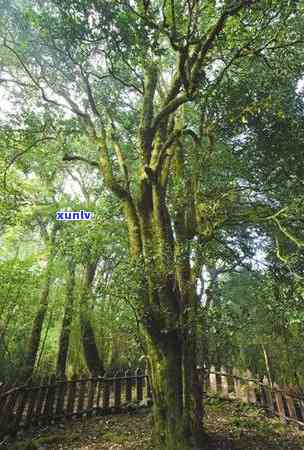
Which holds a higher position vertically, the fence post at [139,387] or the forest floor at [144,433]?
the fence post at [139,387]

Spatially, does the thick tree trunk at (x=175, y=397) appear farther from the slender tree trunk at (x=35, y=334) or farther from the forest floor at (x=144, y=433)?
the slender tree trunk at (x=35, y=334)

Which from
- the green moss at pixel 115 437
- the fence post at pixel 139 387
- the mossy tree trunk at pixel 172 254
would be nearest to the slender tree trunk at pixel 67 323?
the fence post at pixel 139 387

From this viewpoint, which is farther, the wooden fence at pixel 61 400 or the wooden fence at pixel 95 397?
the wooden fence at pixel 95 397

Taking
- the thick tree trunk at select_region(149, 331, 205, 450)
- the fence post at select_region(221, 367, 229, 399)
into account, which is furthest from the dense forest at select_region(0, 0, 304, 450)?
the fence post at select_region(221, 367, 229, 399)

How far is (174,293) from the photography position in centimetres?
489

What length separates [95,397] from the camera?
7.30 m

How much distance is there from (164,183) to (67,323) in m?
6.85

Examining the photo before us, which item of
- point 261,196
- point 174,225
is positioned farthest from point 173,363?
point 261,196

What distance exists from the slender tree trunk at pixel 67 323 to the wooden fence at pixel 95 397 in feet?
9.57

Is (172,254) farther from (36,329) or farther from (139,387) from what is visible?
(36,329)

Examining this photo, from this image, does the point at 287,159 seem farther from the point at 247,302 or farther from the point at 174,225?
the point at 247,302

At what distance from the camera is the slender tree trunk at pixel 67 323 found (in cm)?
974

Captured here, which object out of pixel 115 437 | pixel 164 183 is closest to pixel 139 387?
pixel 115 437

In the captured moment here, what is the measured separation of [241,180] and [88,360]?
8.04m
